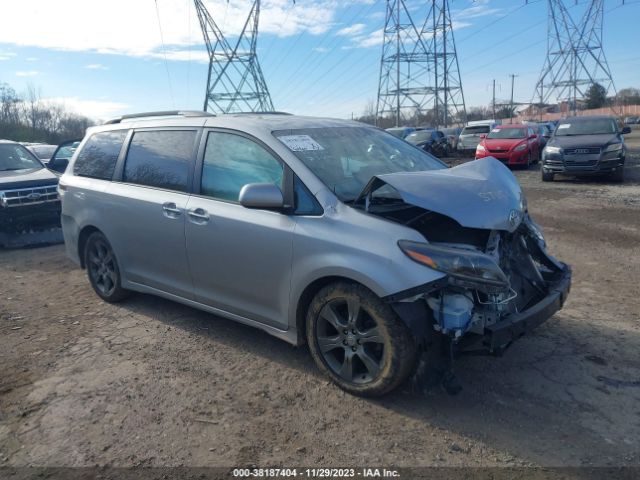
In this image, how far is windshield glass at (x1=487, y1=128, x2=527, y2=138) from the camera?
19250mm

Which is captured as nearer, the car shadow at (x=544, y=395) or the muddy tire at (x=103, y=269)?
the car shadow at (x=544, y=395)

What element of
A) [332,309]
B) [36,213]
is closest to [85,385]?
[332,309]

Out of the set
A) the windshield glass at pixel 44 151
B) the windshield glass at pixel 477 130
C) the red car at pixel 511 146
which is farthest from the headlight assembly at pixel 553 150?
the windshield glass at pixel 44 151

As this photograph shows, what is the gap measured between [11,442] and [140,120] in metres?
3.15

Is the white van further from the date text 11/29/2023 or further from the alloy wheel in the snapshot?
the date text 11/29/2023

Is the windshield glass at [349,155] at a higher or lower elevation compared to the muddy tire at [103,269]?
higher

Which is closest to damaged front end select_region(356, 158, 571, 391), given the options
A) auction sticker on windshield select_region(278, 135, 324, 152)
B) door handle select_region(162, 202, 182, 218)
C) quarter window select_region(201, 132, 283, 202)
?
auction sticker on windshield select_region(278, 135, 324, 152)

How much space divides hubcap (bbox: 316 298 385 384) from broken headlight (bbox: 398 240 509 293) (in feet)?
1.67

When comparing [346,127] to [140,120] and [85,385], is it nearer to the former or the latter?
[140,120]

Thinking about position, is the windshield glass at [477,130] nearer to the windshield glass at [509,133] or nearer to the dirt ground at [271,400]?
the windshield glass at [509,133]

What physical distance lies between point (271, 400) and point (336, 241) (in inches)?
45.4

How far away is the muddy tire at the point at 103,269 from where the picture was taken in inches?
206

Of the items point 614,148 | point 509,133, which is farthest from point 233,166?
point 509,133

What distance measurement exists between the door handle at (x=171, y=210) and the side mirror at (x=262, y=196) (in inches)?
38.8
